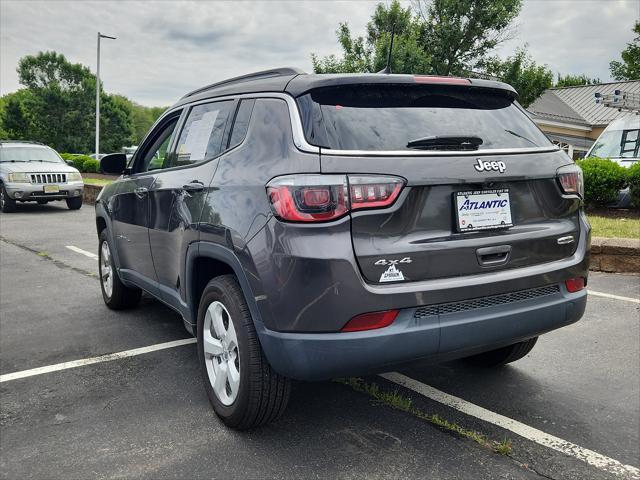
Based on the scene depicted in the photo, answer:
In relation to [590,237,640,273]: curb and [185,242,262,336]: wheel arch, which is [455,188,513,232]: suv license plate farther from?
[590,237,640,273]: curb

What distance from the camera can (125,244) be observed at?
471 centimetres

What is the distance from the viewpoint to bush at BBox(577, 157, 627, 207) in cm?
1002

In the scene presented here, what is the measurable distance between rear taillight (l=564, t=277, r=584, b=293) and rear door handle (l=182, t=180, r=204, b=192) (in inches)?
79.0

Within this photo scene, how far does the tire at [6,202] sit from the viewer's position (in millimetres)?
14633

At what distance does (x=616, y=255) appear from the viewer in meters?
6.93

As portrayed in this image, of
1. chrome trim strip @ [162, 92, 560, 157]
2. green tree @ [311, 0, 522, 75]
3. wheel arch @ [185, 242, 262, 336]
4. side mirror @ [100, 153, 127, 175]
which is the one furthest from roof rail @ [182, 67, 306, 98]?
green tree @ [311, 0, 522, 75]

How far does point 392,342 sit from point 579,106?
35377mm

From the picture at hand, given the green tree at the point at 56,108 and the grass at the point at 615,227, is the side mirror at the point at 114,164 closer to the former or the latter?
A: the grass at the point at 615,227

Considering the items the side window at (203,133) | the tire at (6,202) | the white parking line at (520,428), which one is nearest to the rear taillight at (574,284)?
the white parking line at (520,428)

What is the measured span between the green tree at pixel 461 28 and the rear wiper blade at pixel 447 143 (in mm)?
25861

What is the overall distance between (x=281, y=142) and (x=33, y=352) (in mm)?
2866

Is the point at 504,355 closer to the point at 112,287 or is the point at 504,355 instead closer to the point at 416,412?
the point at 416,412

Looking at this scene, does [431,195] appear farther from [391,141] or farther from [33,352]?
[33,352]

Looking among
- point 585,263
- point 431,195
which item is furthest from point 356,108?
point 585,263
